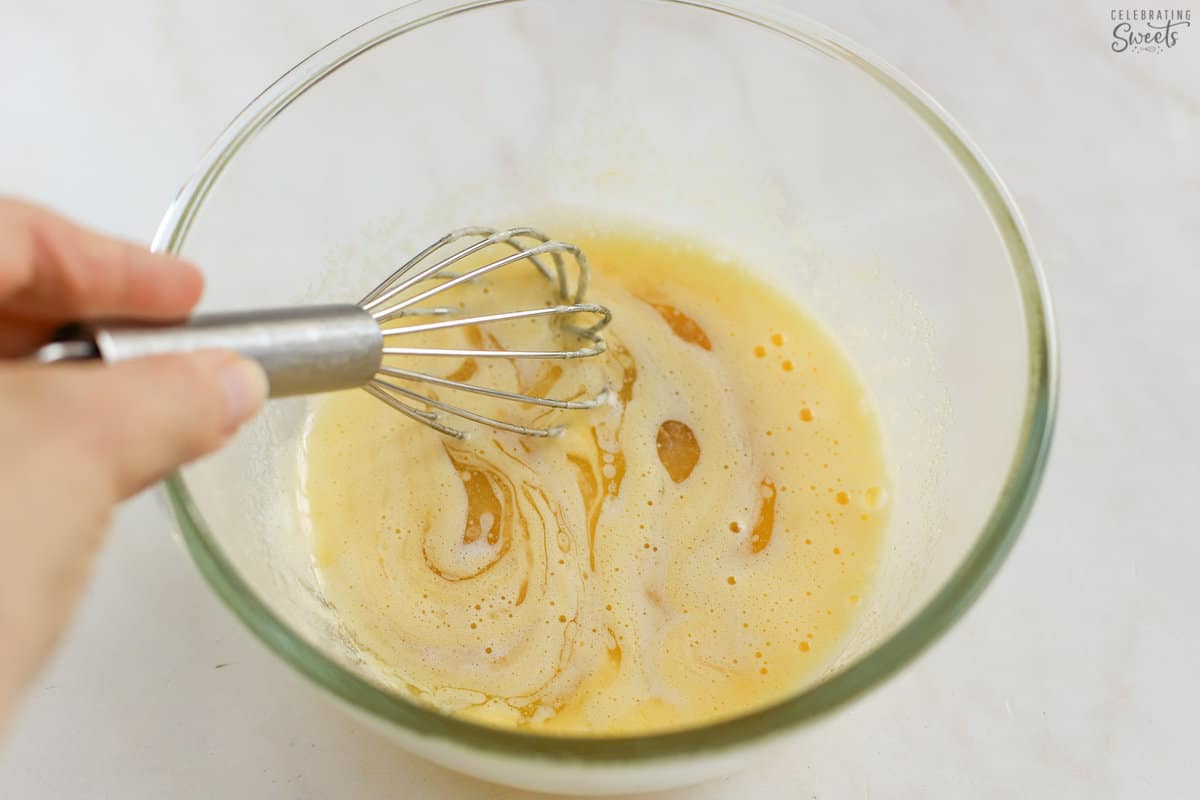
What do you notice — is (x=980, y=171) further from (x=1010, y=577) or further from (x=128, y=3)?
(x=128, y=3)

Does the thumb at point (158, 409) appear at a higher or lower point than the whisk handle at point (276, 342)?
lower

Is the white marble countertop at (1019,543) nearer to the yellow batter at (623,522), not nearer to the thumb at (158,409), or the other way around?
the yellow batter at (623,522)

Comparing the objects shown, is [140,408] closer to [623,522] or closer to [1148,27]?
[623,522]

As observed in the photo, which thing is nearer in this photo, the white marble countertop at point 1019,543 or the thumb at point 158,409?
the thumb at point 158,409

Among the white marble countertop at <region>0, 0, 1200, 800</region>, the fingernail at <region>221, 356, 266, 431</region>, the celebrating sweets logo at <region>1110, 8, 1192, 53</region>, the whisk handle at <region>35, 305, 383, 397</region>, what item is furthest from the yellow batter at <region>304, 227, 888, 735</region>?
the celebrating sweets logo at <region>1110, 8, 1192, 53</region>

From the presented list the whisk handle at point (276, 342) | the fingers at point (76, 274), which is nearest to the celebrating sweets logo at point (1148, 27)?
the whisk handle at point (276, 342)

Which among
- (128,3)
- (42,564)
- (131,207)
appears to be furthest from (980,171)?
(128,3)

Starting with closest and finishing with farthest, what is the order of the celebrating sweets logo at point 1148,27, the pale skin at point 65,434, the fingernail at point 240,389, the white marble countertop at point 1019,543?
the pale skin at point 65,434, the fingernail at point 240,389, the white marble countertop at point 1019,543, the celebrating sweets logo at point 1148,27

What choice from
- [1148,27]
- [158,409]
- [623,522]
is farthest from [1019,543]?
[158,409]
